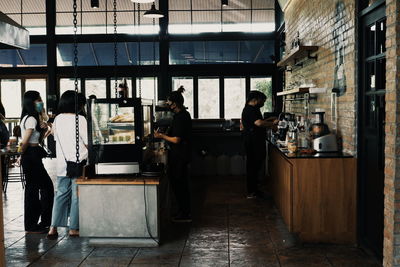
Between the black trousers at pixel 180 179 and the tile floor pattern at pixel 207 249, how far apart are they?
0.81 feet

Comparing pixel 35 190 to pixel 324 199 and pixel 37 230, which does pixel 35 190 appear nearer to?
pixel 37 230

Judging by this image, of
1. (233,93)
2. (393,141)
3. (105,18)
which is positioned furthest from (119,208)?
(105,18)

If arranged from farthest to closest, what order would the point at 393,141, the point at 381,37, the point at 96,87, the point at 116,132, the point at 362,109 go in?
A: the point at 96,87 < the point at 116,132 < the point at 362,109 < the point at 381,37 < the point at 393,141

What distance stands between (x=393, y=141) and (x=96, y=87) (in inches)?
376

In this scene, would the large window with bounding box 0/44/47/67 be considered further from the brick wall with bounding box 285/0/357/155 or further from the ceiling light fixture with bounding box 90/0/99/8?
the brick wall with bounding box 285/0/357/155

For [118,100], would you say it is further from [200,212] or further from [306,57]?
[306,57]

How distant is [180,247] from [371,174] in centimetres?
187

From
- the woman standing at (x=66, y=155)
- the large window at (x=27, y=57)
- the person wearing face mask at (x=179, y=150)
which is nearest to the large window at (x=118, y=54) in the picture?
the large window at (x=27, y=57)

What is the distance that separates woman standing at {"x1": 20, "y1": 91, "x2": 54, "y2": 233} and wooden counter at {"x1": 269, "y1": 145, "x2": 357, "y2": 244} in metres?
2.65

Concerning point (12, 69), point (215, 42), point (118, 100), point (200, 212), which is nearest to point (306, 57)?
point (200, 212)

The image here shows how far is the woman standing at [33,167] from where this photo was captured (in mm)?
5391

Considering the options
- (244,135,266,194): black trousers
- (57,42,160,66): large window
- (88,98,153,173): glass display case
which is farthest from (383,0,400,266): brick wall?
(57,42,160,66): large window

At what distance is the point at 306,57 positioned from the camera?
22.8 ft

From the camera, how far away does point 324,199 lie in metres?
4.88
